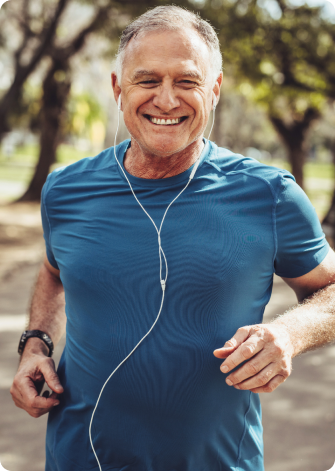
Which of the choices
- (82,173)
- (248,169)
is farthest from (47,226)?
(248,169)

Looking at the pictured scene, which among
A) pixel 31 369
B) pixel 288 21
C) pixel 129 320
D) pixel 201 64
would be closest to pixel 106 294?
pixel 129 320

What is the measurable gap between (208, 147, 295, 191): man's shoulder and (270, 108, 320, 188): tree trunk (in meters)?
16.3

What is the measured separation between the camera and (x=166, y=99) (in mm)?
1796

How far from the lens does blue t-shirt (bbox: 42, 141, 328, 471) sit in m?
1.71

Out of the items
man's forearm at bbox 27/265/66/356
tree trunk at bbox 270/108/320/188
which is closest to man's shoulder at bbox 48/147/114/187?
man's forearm at bbox 27/265/66/356

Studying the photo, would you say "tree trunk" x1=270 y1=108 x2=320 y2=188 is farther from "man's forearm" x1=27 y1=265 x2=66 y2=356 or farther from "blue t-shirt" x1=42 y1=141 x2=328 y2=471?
"blue t-shirt" x1=42 y1=141 x2=328 y2=471

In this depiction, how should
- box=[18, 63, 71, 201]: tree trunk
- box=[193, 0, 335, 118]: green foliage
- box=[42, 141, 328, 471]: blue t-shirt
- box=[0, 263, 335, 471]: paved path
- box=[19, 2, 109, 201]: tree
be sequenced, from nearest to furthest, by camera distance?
1. box=[42, 141, 328, 471]: blue t-shirt
2. box=[0, 263, 335, 471]: paved path
3. box=[193, 0, 335, 118]: green foliage
4. box=[19, 2, 109, 201]: tree
5. box=[18, 63, 71, 201]: tree trunk

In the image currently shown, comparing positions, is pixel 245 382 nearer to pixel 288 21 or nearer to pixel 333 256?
pixel 333 256

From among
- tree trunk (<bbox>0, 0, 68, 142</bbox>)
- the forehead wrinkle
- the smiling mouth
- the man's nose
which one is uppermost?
the forehead wrinkle

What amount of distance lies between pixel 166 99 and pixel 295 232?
0.68 metres

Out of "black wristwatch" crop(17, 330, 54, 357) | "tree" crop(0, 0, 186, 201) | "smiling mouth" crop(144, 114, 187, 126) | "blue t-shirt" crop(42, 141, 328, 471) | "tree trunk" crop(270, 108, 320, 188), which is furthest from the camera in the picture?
"tree trunk" crop(270, 108, 320, 188)

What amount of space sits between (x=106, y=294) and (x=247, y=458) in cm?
80

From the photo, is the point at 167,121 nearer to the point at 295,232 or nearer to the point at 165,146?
the point at 165,146

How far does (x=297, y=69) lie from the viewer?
40.1 feet
